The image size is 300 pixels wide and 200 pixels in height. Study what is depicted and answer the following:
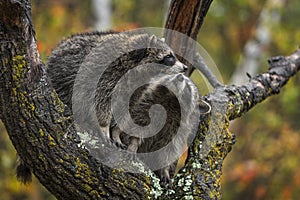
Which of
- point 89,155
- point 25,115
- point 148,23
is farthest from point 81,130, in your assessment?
point 148,23

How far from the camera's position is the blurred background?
30.7 ft

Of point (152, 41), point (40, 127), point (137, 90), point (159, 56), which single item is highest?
point (152, 41)

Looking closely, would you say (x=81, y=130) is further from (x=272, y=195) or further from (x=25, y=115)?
(x=272, y=195)

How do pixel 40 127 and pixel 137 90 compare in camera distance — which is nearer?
pixel 40 127

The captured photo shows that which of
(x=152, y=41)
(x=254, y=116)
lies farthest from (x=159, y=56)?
A: (x=254, y=116)

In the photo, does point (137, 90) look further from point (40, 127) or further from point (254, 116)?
point (254, 116)

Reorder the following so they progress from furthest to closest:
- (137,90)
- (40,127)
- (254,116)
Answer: (254,116)
(137,90)
(40,127)

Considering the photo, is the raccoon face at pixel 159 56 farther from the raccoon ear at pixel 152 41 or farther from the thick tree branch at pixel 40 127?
the thick tree branch at pixel 40 127

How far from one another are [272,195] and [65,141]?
7.55 m

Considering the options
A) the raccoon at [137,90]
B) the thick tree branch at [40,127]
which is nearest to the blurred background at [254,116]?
the raccoon at [137,90]

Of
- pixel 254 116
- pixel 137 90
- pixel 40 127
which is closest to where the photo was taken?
pixel 40 127

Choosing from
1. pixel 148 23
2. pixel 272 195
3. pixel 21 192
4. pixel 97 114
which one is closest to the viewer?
pixel 97 114

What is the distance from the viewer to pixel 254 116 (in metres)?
11.0

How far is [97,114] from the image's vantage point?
3543mm
